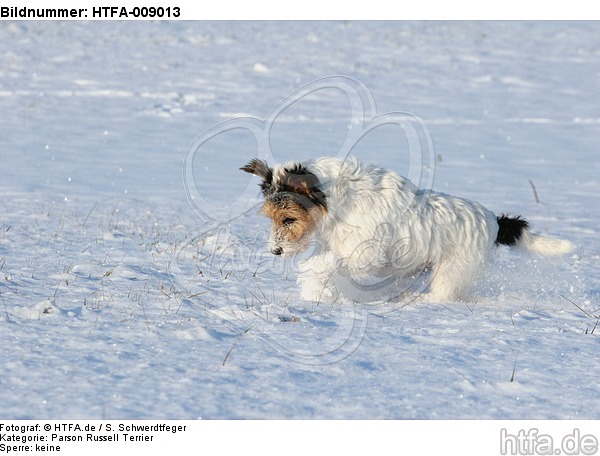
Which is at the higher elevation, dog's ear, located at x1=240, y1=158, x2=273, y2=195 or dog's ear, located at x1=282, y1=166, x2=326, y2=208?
dog's ear, located at x1=240, y1=158, x2=273, y2=195

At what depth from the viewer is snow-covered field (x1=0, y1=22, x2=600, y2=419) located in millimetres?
4852

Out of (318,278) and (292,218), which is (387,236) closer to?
(318,278)

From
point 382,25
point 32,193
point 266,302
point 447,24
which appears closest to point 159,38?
point 382,25

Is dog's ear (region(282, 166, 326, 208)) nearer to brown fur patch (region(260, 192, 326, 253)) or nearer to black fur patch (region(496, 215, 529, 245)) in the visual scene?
brown fur patch (region(260, 192, 326, 253))

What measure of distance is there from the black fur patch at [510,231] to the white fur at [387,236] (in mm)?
172

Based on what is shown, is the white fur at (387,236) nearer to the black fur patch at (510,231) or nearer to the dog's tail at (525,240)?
the dog's tail at (525,240)

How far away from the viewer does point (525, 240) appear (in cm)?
750

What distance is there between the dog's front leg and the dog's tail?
166cm

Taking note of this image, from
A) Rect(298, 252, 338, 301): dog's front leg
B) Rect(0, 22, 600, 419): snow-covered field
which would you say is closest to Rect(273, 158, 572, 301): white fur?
Rect(298, 252, 338, 301): dog's front leg

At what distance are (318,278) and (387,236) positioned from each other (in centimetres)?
71
